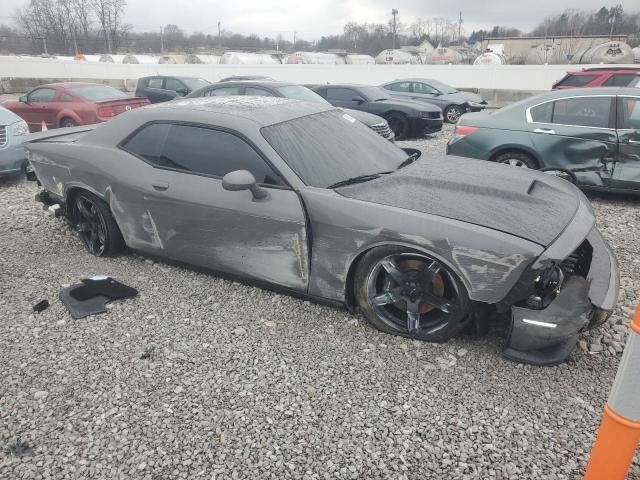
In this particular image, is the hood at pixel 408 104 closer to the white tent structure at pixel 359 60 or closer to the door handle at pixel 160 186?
the door handle at pixel 160 186

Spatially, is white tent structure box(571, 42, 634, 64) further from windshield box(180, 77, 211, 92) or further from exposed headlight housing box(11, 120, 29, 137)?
exposed headlight housing box(11, 120, 29, 137)

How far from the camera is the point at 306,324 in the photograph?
3312 mm

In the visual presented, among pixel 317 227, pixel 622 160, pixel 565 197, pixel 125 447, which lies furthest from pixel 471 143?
pixel 125 447

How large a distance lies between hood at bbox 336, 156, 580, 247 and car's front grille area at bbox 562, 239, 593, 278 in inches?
11.7

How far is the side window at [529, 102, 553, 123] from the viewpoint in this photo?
19.7ft

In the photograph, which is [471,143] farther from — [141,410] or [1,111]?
[1,111]

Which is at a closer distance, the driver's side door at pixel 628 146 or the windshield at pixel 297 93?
the driver's side door at pixel 628 146

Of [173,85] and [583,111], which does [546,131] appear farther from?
[173,85]

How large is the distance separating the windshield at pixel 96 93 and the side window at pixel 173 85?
2694mm

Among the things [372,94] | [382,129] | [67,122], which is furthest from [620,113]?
[67,122]

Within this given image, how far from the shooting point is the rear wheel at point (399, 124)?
11.1 meters

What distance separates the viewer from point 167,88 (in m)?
13.4

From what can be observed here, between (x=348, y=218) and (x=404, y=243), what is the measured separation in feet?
1.30

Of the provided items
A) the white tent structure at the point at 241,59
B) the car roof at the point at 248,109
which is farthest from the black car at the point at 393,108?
the white tent structure at the point at 241,59
